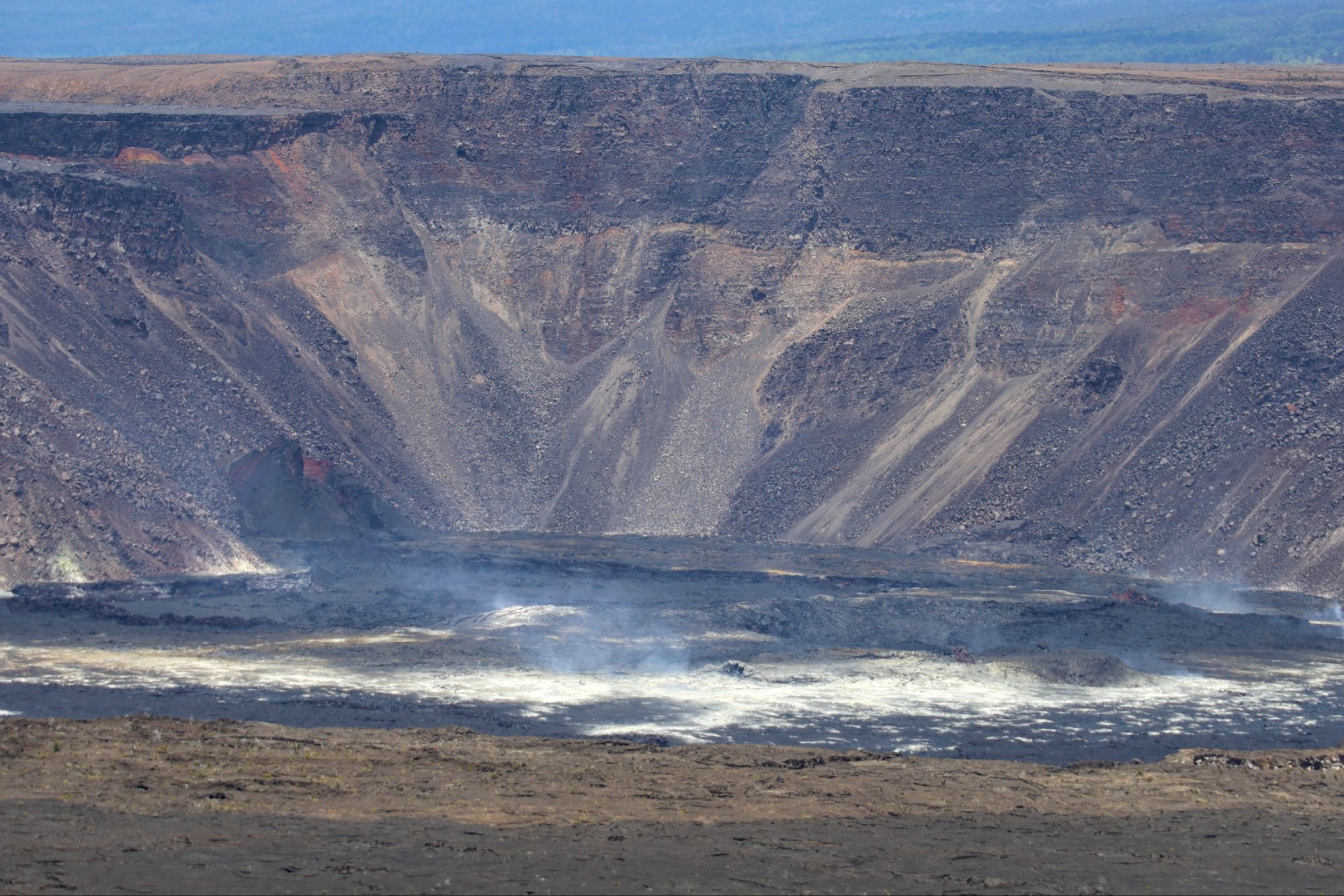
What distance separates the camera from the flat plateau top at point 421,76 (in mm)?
73000

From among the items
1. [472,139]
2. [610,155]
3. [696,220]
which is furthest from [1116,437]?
[472,139]

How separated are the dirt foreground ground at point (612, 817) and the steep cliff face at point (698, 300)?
23819mm

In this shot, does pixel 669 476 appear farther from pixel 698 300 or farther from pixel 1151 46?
pixel 1151 46

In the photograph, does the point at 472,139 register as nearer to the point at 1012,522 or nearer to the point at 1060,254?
the point at 1060,254

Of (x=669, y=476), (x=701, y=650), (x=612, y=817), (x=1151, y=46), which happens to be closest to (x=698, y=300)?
(x=669, y=476)

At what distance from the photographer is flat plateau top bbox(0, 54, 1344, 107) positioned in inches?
2874

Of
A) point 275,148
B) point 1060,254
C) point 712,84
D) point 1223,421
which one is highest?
point 712,84

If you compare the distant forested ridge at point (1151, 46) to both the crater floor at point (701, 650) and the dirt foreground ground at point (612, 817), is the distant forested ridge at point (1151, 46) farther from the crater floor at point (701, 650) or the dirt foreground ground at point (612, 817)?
the dirt foreground ground at point (612, 817)

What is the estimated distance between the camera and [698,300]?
71000mm

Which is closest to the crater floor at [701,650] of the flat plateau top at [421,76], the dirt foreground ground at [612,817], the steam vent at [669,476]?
the steam vent at [669,476]

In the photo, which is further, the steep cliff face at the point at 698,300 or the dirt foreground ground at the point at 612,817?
the steep cliff face at the point at 698,300

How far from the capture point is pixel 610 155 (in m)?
74.2

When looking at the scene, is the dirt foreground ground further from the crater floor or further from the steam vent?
the crater floor

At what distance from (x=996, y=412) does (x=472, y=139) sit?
27.5 metres
